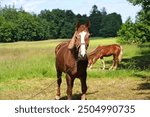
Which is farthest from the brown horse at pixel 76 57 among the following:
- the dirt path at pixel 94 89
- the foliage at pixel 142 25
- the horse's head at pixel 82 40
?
the foliage at pixel 142 25

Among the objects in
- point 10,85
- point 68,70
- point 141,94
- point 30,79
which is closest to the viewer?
point 68,70

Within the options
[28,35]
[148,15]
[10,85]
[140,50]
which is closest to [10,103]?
[10,85]

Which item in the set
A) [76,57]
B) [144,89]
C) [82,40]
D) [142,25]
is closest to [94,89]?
[144,89]

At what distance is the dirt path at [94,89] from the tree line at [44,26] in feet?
322

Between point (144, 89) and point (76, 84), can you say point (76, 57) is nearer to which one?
point (144, 89)

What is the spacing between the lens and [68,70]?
1004 cm

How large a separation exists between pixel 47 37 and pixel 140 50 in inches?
3684

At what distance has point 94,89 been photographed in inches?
533

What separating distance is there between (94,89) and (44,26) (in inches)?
4486

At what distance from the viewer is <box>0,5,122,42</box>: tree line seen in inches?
4601

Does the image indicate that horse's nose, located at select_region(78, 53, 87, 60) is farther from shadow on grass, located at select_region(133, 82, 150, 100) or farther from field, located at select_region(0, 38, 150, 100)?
shadow on grass, located at select_region(133, 82, 150, 100)

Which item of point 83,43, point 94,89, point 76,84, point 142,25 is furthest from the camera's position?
point 142,25

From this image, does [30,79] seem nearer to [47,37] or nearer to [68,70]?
[68,70]

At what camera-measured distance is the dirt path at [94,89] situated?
12094mm
